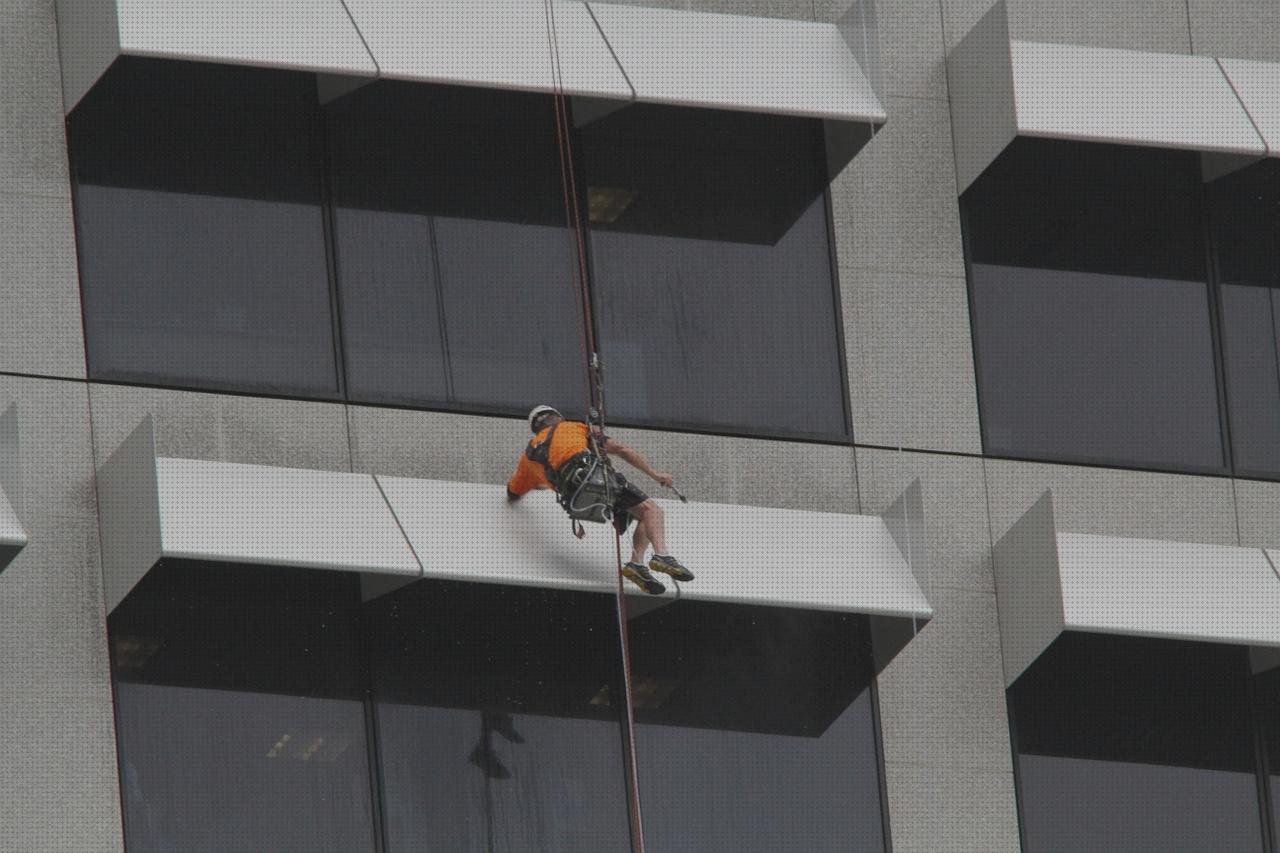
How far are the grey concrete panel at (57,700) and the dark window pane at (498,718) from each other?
65.2 inches

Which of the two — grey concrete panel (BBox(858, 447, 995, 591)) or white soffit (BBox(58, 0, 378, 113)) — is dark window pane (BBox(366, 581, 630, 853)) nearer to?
grey concrete panel (BBox(858, 447, 995, 591))

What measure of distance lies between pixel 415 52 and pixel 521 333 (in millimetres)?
1854

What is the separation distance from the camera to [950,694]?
18953mm

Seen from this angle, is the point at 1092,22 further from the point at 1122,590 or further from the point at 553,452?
the point at 553,452

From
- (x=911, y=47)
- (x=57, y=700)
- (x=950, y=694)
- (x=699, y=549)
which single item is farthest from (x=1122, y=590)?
(x=57, y=700)

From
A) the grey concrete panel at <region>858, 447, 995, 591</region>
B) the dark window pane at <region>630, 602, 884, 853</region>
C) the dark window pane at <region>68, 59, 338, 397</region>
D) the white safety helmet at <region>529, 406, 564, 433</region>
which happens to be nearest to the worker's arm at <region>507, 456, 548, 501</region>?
the white safety helmet at <region>529, 406, 564, 433</region>

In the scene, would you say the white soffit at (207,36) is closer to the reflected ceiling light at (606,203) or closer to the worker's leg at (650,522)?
the reflected ceiling light at (606,203)

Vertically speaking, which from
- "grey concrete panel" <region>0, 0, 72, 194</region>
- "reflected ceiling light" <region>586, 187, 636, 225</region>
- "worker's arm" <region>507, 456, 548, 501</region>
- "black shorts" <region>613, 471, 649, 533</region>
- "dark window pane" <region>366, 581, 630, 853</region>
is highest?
"grey concrete panel" <region>0, 0, 72, 194</region>

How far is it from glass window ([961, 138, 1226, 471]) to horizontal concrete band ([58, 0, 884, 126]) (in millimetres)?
1428

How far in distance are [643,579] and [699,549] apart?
0.75m

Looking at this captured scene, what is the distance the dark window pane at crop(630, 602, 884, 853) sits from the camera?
1819 centimetres

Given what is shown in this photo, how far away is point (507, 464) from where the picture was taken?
731 inches

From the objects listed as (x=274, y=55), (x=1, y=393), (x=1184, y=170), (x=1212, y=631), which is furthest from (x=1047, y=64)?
(x=1, y=393)

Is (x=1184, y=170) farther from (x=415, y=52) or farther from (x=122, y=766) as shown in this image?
(x=122, y=766)
